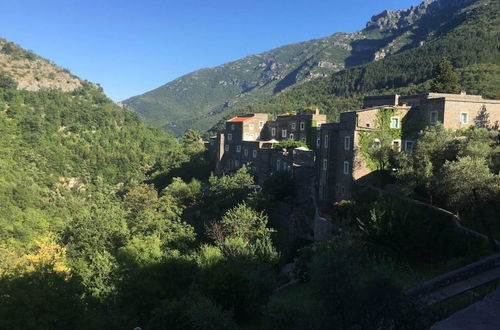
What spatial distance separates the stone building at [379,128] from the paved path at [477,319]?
24.0 m

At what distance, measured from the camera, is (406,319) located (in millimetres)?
10141

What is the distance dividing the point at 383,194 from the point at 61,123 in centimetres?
10503

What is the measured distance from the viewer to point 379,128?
32312mm

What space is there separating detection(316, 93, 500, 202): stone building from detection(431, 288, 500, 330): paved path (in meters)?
24.0

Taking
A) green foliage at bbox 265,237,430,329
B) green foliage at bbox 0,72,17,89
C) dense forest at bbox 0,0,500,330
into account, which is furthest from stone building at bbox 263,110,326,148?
green foliage at bbox 0,72,17,89

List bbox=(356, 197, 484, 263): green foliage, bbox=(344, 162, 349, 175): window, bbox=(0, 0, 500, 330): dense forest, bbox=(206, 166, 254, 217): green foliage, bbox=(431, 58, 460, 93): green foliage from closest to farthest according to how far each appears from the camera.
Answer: bbox=(0, 0, 500, 330): dense forest → bbox=(356, 197, 484, 263): green foliage → bbox=(344, 162, 349, 175): window → bbox=(206, 166, 254, 217): green foliage → bbox=(431, 58, 460, 93): green foliage

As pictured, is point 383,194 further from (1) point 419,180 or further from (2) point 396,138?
(2) point 396,138

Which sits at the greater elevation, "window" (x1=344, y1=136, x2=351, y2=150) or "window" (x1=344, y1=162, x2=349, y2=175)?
"window" (x1=344, y1=136, x2=351, y2=150)

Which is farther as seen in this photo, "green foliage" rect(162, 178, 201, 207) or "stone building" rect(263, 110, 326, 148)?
"green foliage" rect(162, 178, 201, 207)

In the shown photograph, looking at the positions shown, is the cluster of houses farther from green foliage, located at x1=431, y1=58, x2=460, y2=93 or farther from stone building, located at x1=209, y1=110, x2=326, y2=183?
green foliage, located at x1=431, y1=58, x2=460, y2=93

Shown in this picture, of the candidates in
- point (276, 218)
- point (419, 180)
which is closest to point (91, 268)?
point (276, 218)

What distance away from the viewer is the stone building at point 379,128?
102 feet

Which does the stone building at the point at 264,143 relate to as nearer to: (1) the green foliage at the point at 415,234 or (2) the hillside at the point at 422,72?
(1) the green foliage at the point at 415,234

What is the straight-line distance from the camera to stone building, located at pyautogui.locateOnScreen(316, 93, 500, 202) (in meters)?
31.0
